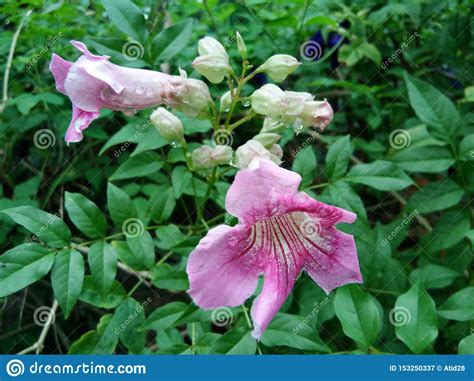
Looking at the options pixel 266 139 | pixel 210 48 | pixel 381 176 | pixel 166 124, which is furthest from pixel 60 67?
pixel 381 176

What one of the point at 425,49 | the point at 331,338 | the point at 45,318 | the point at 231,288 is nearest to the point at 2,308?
the point at 45,318

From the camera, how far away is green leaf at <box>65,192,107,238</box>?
202cm

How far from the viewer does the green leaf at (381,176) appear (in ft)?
7.13

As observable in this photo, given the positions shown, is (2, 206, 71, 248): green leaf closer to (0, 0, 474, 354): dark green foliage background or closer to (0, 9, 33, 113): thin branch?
(0, 0, 474, 354): dark green foliage background

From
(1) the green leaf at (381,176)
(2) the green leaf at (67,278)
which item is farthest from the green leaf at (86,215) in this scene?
(1) the green leaf at (381,176)

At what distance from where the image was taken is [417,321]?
187 centimetres

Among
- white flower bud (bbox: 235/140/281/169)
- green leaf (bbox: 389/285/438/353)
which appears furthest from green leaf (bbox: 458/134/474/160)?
white flower bud (bbox: 235/140/281/169)

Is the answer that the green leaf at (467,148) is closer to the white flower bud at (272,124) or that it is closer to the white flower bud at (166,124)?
the white flower bud at (272,124)

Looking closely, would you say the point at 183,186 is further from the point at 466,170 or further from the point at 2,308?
the point at 466,170

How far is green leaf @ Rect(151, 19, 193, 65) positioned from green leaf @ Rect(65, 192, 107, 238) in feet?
2.09

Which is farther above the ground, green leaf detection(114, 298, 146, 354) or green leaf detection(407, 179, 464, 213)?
green leaf detection(407, 179, 464, 213)

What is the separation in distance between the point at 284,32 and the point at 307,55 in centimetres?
16

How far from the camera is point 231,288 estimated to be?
167 centimetres

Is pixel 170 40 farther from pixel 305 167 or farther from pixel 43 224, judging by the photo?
pixel 43 224
